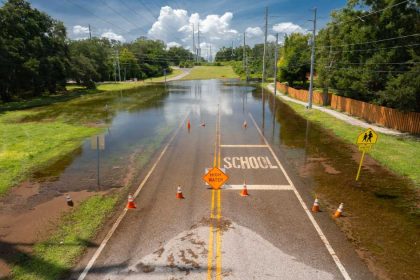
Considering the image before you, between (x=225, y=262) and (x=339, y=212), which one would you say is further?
(x=339, y=212)

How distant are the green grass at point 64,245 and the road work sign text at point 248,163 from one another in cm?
722

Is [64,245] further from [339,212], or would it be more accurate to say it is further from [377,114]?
[377,114]

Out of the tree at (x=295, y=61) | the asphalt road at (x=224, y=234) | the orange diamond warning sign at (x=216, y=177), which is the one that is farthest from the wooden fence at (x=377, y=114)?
the orange diamond warning sign at (x=216, y=177)

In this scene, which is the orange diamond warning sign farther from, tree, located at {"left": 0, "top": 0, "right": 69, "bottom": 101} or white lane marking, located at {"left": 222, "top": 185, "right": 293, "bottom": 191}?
tree, located at {"left": 0, "top": 0, "right": 69, "bottom": 101}

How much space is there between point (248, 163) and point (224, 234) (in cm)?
784

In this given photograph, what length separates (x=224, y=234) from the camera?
401 inches

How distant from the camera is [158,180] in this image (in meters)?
15.1

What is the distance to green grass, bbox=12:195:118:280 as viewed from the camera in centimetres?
842

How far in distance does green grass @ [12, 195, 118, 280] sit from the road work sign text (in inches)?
284

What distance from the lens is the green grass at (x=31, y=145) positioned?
16.5 metres

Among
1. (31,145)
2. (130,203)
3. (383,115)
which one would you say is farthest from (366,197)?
(31,145)

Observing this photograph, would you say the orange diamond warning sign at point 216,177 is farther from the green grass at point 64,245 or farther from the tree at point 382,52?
the tree at point 382,52

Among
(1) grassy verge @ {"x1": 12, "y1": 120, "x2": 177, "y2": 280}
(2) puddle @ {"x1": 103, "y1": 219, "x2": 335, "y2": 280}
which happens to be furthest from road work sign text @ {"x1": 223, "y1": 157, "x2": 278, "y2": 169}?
(2) puddle @ {"x1": 103, "y1": 219, "x2": 335, "y2": 280}

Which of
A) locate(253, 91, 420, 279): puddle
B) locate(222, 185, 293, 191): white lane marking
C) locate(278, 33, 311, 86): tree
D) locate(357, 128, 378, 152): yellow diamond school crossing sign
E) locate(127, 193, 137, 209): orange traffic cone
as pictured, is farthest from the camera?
locate(278, 33, 311, 86): tree
